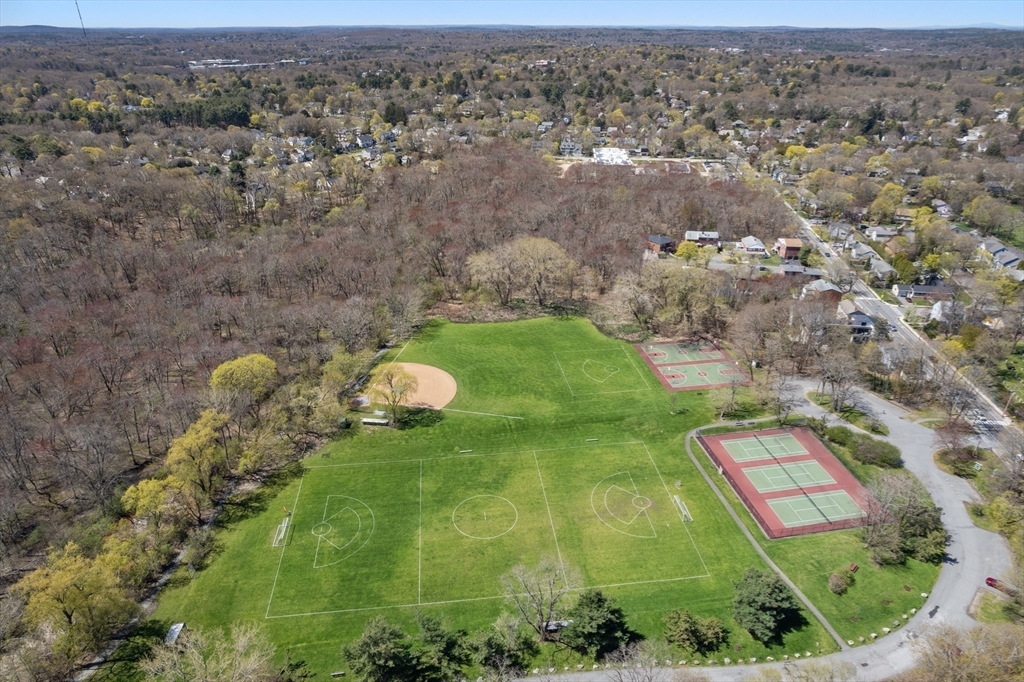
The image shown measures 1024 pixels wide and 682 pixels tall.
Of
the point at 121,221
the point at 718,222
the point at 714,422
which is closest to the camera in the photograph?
the point at 714,422

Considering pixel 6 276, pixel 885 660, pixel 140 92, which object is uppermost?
pixel 140 92

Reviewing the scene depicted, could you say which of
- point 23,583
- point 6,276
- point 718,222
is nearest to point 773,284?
point 718,222

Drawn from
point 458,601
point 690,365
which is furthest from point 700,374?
point 458,601

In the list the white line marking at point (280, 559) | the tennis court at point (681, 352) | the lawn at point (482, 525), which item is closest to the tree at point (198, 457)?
the lawn at point (482, 525)

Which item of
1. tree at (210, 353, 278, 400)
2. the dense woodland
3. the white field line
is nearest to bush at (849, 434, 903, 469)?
the dense woodland

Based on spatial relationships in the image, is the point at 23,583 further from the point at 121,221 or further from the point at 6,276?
the point at 121,221

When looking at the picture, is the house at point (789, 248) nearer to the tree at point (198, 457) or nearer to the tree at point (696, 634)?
the tree at point (696, 634)

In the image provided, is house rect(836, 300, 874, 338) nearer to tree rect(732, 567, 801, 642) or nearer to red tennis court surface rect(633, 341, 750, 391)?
red tennis court surface rect(633, 341, 750, 391)
